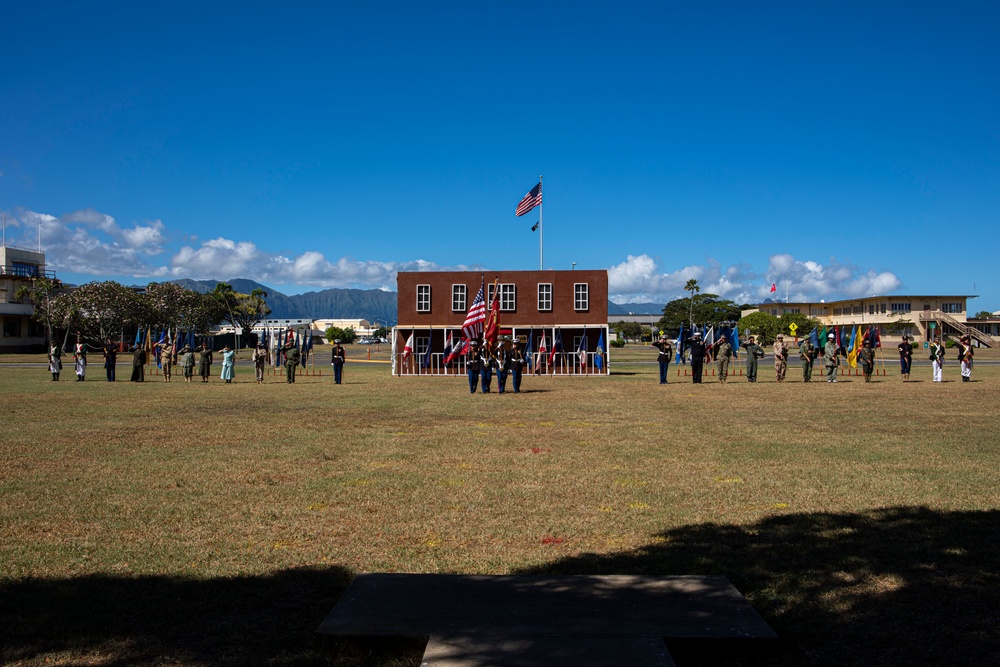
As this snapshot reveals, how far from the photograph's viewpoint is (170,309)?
90.1 meters

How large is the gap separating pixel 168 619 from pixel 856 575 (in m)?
5.09

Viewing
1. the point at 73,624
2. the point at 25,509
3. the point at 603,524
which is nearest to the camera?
the point at 73,624

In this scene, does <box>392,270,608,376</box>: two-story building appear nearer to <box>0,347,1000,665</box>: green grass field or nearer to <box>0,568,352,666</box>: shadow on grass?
<box>0,347,1000,665</box>: green grass field

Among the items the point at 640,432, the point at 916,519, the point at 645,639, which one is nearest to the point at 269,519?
the point at 645,639

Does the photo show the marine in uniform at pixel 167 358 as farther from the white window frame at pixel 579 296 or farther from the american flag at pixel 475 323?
the white window frame at pixel 579 296

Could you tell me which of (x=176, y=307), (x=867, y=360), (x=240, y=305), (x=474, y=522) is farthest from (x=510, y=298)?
(x=240, y=305)

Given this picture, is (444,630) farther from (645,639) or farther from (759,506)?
(759,506)

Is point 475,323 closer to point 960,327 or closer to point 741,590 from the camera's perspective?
point 741,590

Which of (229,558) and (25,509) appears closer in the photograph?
(229,558)

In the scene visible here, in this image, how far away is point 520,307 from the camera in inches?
1650

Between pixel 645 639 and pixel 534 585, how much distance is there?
1214 millimetres

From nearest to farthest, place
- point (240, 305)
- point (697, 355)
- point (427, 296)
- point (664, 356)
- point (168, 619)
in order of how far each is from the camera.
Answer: point (168, 619)
point (697, 355)
point (664, 356)
point (427, 296)
point (240, 305)

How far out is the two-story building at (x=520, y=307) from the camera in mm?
41250

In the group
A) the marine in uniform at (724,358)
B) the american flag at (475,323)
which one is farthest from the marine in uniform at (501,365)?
the marine in uniform at (724,358)
